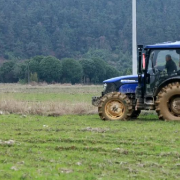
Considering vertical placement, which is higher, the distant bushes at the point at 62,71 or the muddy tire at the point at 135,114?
the distant bushes at the point at 62,71

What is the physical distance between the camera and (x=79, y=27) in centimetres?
13862

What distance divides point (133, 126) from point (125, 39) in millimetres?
109831

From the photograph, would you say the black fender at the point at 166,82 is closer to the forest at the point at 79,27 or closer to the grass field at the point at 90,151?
the grass field at the point at 90,151

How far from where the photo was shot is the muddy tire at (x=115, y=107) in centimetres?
1634

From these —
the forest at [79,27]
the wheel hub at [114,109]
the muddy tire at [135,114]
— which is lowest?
the muddy tire at [135,114]

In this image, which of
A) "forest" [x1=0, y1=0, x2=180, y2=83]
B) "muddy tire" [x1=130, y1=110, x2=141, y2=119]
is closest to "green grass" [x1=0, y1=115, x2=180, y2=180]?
"muddy tire" [x1=130, y1=110, x2=141, y2=119]

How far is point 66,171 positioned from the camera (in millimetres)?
8219

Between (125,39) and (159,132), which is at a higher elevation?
(125,39)

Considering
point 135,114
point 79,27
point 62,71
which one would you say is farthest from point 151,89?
point 79,27

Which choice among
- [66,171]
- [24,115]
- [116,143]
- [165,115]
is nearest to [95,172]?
[66,171]

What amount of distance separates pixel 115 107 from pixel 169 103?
6.00ft

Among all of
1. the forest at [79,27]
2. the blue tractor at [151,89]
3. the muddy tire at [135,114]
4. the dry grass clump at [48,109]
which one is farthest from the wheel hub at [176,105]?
the forest at [79,27]

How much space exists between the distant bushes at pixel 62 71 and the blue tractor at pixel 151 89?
2442 inches

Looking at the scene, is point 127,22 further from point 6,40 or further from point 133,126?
point 133,126
